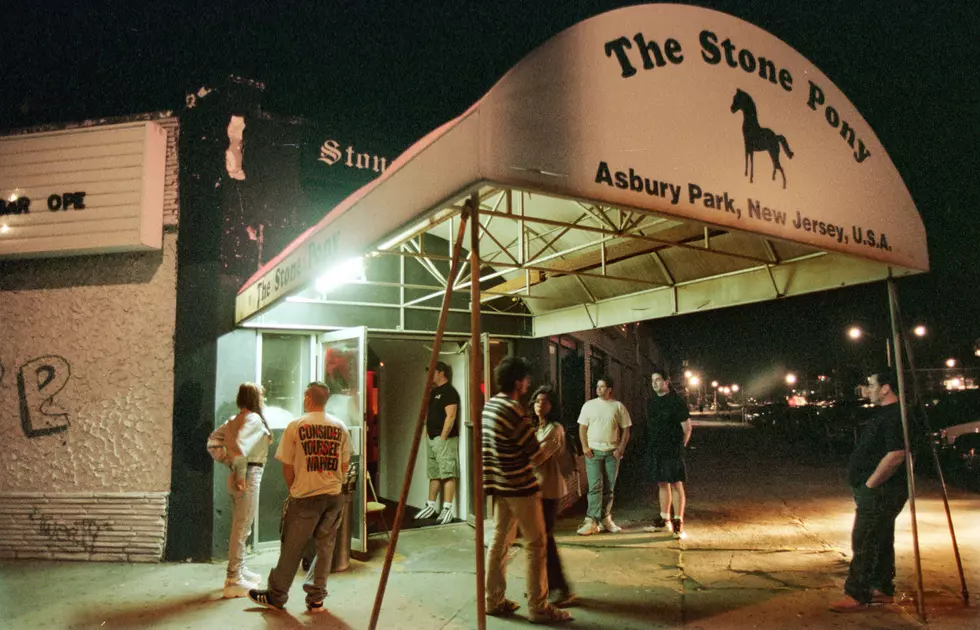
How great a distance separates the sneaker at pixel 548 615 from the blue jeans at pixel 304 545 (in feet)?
5.60

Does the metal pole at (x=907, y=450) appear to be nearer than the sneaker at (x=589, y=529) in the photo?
Yes

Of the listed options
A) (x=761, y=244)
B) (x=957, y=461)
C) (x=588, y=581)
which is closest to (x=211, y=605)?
(x=588, y=581)

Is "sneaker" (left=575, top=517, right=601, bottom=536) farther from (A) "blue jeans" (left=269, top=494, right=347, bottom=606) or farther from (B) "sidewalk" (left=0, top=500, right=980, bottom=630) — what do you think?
(A) "blue jeans" (left=269, top=494, right=347, bottom=606)

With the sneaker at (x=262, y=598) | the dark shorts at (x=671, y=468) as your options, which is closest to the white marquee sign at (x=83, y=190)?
the sneaker at (x=262, y=598)

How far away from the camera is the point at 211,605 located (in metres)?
5.22

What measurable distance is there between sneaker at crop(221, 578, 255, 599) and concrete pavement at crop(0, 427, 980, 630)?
12 centimetres

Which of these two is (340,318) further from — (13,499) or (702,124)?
(702,124)

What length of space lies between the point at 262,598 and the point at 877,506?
5.01m

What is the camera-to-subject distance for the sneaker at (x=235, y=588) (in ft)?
17.7

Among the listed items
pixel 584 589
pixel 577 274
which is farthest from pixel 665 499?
pixel 577 274

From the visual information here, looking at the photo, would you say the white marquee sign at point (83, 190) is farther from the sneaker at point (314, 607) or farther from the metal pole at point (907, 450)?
the metal pole at point (907, 450)

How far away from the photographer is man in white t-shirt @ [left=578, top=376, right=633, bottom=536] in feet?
24.8

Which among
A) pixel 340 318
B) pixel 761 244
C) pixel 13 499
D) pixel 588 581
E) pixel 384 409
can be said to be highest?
pixel 761 244

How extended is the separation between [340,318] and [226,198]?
1963 mm
